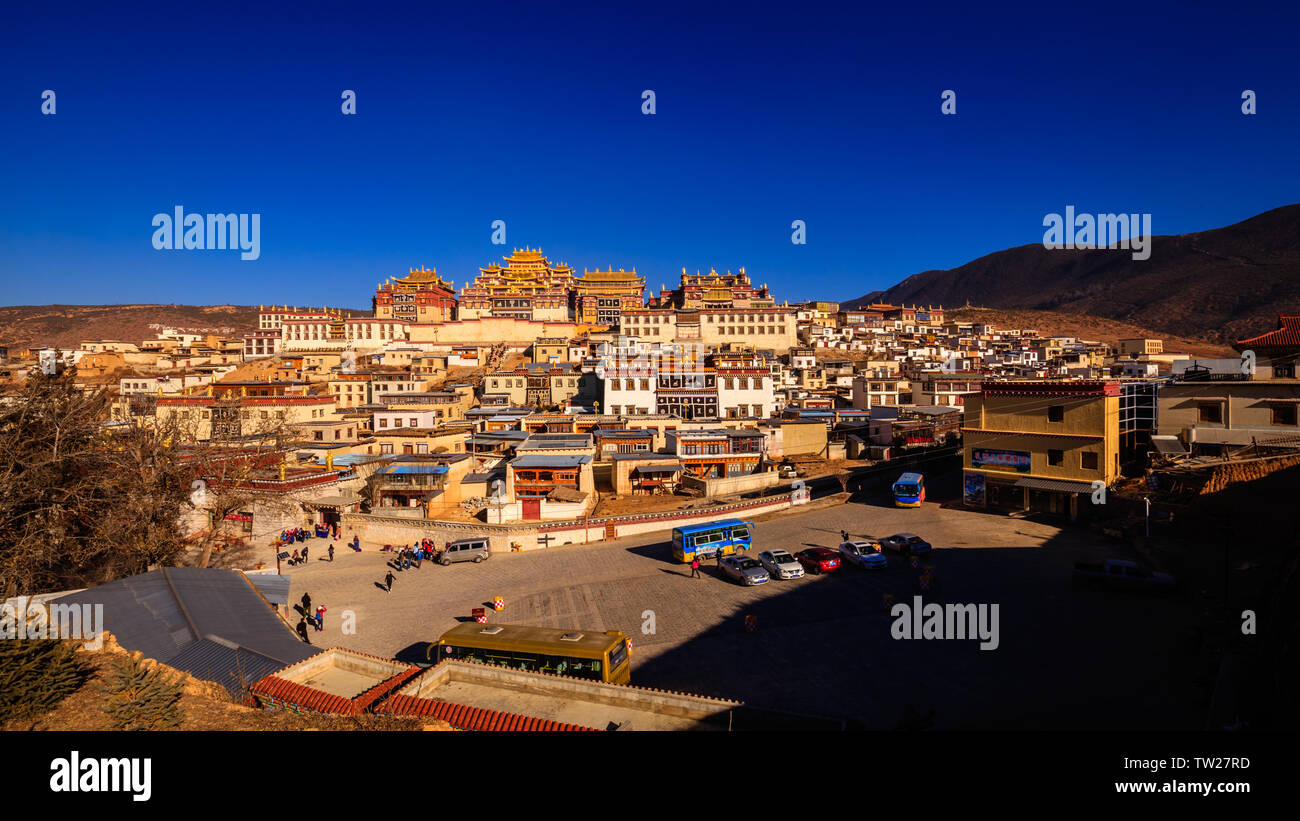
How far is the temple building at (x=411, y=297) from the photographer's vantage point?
93438mm

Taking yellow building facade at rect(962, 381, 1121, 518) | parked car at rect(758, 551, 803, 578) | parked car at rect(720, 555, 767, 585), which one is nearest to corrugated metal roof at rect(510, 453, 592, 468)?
parked car at rect(720, 555, 767, 585)

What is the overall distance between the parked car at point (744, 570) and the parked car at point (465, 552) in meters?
9.84

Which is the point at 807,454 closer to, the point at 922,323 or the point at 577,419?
the point at 577,419

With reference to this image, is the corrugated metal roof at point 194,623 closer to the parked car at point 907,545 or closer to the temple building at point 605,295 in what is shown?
the parked car at point 907,545

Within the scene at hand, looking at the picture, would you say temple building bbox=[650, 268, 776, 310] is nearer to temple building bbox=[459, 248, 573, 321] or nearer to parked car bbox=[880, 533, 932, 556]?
temple building bbox=[459, 248, 573, 321]

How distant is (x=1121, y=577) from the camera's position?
657 inches

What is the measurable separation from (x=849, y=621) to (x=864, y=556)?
447 centimetres

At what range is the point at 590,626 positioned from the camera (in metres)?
17.7

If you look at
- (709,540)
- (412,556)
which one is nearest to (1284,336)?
(709,540)

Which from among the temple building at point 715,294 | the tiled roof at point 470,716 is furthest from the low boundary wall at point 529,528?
the temple building at point 715,294

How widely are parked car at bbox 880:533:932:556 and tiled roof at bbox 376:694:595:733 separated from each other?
1563 centimetres

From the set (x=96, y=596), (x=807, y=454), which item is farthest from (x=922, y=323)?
(x=96, y=596)

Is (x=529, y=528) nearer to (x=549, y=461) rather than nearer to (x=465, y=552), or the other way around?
(x=465, y=552)

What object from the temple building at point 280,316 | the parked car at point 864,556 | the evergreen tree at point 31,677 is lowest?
the parked car at point 864,556
